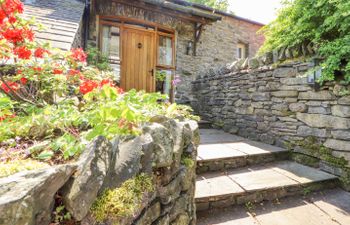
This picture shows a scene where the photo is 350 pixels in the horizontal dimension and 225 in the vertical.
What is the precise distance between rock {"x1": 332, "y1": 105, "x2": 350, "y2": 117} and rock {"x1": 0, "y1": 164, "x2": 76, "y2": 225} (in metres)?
3.11

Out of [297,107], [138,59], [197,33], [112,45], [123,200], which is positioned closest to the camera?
[123,200]

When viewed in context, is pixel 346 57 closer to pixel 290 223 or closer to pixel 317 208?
pixel 317 208

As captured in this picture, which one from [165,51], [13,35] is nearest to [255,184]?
[13,35]

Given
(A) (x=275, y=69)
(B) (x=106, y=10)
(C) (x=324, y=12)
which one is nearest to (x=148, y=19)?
(B) (x=106, y=10)

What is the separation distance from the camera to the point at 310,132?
3.00 meters

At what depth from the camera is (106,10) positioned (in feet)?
17.1

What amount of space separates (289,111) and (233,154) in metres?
1.27

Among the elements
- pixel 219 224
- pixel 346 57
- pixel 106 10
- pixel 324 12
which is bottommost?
pixel 219 224

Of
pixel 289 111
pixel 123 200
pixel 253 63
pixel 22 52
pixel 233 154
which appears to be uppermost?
pixel 253 63

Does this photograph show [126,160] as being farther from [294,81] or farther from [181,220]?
[294,81]

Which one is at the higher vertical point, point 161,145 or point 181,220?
point 161,145

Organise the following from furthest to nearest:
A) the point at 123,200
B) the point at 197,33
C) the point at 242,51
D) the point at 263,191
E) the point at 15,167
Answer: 1. the point at 242,51
2. the point at 197,33
3. the point at 263,191
4. the point at 123,200
5. the point at 15,167

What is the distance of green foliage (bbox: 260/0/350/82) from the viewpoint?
2447 millimetres

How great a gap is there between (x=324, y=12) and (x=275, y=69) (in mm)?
1004
